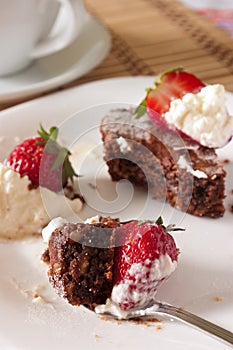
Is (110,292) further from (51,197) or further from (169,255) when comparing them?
(51,197)

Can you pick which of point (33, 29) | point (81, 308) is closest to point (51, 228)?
point (81, 308)

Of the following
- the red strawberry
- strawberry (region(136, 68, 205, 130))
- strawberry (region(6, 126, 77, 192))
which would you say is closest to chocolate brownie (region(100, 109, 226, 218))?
strawberry (region(136, 68, 205, 130))

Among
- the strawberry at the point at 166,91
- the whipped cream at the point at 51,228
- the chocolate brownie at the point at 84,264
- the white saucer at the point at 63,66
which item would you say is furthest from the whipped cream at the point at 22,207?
the white saucer at the point at 63,66

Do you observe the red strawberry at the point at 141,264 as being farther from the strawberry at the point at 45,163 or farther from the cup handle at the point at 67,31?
the cup handle at the point at 67,31

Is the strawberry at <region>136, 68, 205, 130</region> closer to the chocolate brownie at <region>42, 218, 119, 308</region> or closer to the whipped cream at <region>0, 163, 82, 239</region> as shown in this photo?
the whipped cream at <region>0, 163, 82, 239</region>

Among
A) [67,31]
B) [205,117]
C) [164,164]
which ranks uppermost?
[67,31]

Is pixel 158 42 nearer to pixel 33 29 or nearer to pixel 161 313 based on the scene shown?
pixel 33 29
